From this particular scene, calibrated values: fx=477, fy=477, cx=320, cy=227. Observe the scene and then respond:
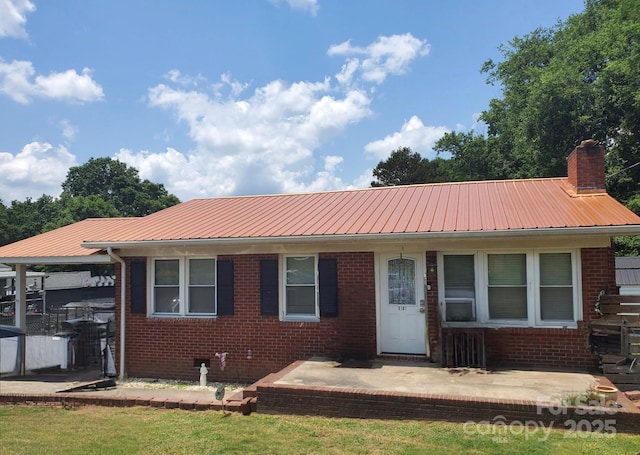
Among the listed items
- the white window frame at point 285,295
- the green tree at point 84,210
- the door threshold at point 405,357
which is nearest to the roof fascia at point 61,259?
the white window frame at point 285,295

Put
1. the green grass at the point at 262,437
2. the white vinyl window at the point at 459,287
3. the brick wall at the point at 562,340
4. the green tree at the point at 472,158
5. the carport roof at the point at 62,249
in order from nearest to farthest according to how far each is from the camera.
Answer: the green grass at the point at 262,437, the brick wall at the point at 562,340, the white vinyl window at the point at 459,287, the carport roof at the point at 62,249, the green tree at the point at 472,158

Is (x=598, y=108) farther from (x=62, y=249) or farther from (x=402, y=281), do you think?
(x=62, y=249)

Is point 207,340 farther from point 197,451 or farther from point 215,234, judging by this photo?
point 197,451

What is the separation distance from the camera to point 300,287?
964 cm

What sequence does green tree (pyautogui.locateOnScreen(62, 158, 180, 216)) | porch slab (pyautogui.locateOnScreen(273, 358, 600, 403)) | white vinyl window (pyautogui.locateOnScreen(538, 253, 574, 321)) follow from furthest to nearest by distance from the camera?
green tree (pyautogui.locateOnScreen(62, 158, 180, 216)) < white vinyl window (pyautogui.locateOnScreen(538, 253, 574, 321)) < porch slab (pyautogui.locateOnScreen(273, 358, 600, 403))

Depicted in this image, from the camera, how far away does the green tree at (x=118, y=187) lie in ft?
224

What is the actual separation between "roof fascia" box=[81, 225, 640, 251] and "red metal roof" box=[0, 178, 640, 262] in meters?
0.04

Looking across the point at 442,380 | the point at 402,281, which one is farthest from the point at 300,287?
the point at 442,380

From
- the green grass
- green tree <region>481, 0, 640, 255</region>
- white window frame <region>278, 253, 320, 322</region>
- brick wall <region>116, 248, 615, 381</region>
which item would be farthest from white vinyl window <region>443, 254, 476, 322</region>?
green tree <region>481, 0, 640, 255</region>

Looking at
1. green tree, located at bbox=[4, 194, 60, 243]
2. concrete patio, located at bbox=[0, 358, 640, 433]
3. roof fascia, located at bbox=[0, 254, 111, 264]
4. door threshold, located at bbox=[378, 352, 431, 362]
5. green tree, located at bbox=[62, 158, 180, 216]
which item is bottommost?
concrete patio, located at bbox=[0, 358, 640, 433]

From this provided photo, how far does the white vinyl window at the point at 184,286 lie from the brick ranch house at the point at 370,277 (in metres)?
0.03

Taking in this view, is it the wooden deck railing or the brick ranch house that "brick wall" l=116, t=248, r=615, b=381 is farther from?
the wooden deck railing

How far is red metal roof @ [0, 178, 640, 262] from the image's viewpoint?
27.8ft

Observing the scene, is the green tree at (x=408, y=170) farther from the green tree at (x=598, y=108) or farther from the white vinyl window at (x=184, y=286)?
the white vinyl window at (x=184, y=286)
